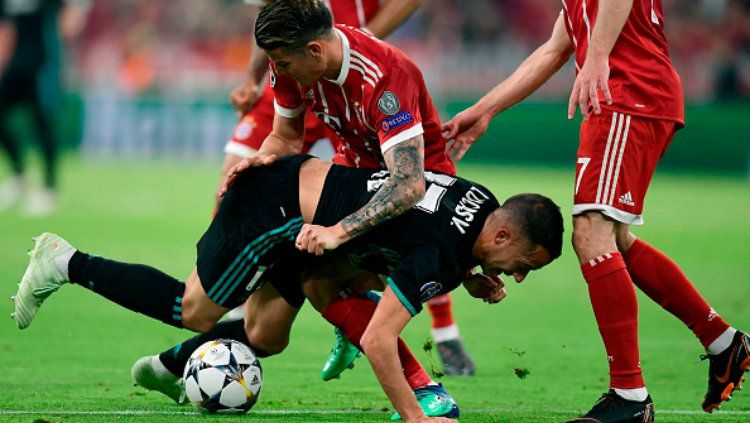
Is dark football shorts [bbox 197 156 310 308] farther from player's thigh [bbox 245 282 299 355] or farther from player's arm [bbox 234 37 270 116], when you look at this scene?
player's arm [bbox 234 37 270 116]

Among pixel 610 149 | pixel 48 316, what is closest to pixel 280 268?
pixel 610 149

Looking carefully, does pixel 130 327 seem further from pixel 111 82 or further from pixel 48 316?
pixel 111 82

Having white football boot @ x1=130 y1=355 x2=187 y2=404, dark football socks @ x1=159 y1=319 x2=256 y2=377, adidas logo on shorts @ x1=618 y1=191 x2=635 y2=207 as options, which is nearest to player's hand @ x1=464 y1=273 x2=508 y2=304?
adidas logo on shorts @ x1=618 y1=191 x2=635 y2=207

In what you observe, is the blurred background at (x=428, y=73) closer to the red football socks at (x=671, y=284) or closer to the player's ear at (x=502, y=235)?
the red football socks at (x=671, y=284)

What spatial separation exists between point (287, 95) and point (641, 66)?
1713 millimetres

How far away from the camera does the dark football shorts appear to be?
5.43 meters

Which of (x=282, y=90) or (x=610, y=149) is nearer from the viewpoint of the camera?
(x=610, y=149)

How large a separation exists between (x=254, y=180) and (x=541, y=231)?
138 centimetres

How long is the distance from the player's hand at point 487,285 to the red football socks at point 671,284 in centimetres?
66

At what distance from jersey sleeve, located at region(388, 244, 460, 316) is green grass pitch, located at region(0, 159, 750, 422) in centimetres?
77

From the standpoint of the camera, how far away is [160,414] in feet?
17.9

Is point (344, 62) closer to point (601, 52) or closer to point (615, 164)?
point (601, 52)

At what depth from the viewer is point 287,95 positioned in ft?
19.2

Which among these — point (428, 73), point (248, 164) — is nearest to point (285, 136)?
point (248, 164)
